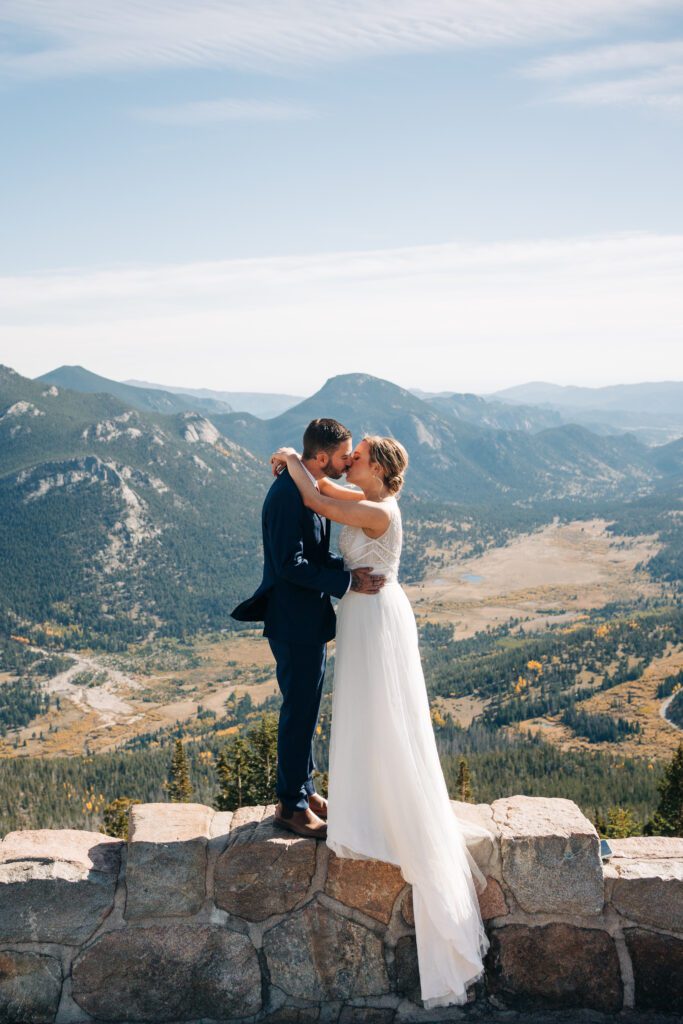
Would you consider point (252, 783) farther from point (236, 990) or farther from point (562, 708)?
point (562, 708)

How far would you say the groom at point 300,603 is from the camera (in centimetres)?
676

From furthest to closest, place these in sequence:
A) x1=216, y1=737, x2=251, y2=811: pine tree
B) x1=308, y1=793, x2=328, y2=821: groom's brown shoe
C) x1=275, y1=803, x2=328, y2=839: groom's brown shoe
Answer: x1=216, y1=737, x2=251, y2=811: pine tree, x1=308, y1=793, x2=328, y2=821: groom's brown shoe, x1=275, y1=803, x2=328, y2=839: groom's brown shoe

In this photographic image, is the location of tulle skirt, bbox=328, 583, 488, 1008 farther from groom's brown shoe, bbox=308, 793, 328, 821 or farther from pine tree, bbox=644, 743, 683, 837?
pine tree, bbox=644, 743, 683, 837

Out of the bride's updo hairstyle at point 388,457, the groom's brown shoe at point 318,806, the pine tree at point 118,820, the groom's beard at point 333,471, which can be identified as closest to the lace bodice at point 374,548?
the bride's updo hairstyle at point 388,457

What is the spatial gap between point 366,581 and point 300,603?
62 centimetres

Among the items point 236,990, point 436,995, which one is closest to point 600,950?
point 436,995

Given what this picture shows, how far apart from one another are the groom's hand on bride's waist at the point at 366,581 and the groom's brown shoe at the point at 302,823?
197cm

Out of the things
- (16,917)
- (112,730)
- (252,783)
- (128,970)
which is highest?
(16,917)

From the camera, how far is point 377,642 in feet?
22.4

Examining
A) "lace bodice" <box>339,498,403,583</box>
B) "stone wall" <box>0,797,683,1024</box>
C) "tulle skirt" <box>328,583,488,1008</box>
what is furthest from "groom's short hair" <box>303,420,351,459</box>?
"stone wall" <box>0,797,683,1024</box>

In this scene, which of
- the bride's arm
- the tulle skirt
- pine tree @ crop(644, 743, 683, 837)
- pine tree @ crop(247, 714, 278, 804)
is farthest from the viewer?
pine tree @ crop(247, 714, 278, 804)

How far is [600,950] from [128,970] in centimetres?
386

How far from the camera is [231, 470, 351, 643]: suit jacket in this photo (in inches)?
265

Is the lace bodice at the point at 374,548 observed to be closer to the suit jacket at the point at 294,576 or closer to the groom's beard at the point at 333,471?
the suit jacket at the point at 294,576
